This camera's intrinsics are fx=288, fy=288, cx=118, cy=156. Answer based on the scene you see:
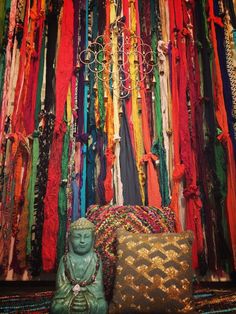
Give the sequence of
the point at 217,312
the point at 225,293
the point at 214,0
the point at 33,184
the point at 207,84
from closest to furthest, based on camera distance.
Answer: the point at 217,312 < the point at 225,293 < the point at 33,184 < the point at 207,84 < the point at 214,0

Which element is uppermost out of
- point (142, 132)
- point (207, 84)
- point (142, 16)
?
point (142, 16)

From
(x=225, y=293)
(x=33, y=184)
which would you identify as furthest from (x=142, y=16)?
(x=225, y=293)

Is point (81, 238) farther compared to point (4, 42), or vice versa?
point (4, 42)

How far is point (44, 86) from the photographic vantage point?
2.18m

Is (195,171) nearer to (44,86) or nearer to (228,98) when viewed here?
(228,98)

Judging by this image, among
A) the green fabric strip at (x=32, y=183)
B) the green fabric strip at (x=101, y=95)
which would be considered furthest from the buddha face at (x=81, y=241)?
the green fabric strip at (x=101, y=95)

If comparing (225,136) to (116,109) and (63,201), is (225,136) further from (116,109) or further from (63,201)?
(63,201)

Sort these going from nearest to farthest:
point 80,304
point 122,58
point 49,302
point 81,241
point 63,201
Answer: point 80,304
point 81,241
point 49,302
point 63,201
point 122,58

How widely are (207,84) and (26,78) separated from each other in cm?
133

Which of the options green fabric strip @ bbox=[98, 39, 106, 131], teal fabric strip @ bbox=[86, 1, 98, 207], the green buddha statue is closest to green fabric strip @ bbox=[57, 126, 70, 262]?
teal fabric strip @ bbox=[86, 1, 98, 207]

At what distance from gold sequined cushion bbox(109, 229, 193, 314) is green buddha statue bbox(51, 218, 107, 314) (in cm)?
10

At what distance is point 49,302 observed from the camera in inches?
56.6

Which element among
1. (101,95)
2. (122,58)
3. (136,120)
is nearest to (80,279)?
(136,120)

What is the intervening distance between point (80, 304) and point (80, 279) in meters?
0.10
